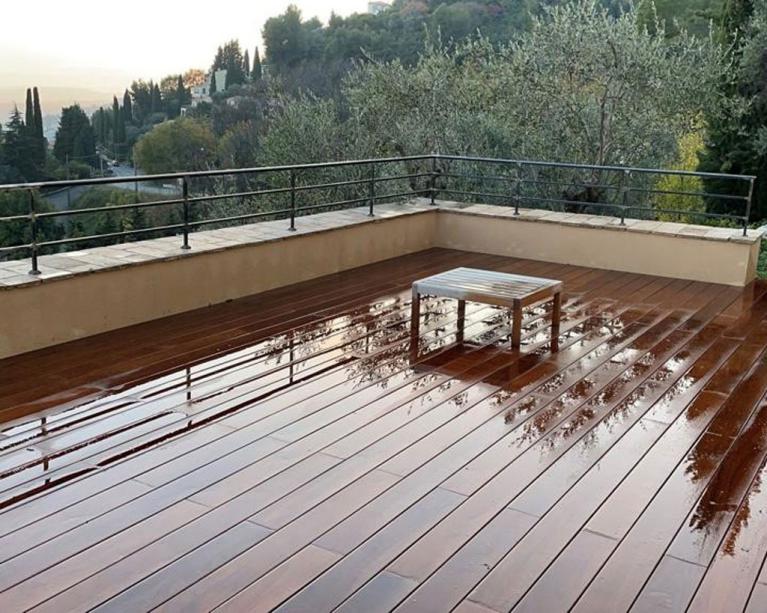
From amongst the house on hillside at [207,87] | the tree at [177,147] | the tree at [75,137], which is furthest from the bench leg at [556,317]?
the house on hillside at [207,87]

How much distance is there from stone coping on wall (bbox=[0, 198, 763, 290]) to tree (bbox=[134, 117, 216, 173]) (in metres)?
12.4

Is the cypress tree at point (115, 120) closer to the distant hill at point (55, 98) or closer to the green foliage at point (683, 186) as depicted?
the distant hill at point (55, 98)

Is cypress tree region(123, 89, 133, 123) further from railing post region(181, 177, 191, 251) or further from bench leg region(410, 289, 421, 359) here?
bench leg region(410, 289, 421, 359)

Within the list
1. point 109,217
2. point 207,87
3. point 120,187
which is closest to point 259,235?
point 120,187

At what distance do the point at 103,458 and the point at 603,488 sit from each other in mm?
2021

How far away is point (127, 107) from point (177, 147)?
172cm

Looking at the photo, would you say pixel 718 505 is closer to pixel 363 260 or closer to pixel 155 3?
pixel 363 260

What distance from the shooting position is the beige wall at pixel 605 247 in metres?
7.55

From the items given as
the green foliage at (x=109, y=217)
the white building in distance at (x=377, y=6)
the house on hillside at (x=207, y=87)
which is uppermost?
the white building in distance at (x=377, y=6)

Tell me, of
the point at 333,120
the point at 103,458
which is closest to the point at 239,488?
the point at 103,458

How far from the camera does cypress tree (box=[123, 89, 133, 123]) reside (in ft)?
68.7

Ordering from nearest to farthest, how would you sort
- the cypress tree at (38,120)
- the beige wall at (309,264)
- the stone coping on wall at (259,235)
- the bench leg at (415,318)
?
the beige wall at (309,264)
the stone coping on wall at (259,235)
the bench leg at (415,318)
the cypress tree at (38,120)

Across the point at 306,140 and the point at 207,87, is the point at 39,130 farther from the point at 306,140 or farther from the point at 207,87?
the point at 207,87

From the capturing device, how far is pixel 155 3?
22812 mm
